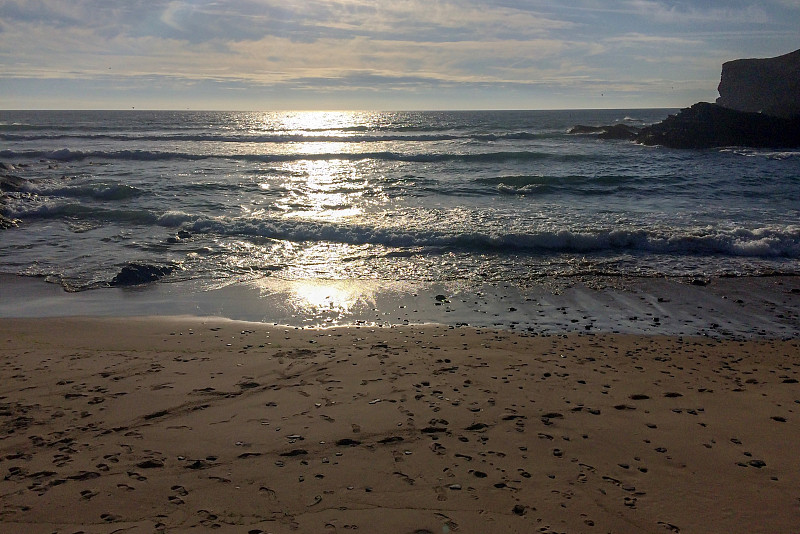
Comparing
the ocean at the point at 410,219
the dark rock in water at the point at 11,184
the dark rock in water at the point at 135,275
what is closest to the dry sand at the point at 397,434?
the dark rock in water at the point at 135,275

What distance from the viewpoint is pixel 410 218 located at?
1555 centimetres

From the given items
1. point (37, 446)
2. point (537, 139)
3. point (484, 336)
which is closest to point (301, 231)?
point (484, 336)

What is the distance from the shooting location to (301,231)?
13.9 m

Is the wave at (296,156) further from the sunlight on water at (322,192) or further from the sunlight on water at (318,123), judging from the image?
the sunlight on water at (318,123)

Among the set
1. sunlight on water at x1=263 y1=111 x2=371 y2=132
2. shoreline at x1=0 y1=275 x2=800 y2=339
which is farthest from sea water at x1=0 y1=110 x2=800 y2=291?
sunlight on water at x1=263 y1=111 x2=371 y2=132

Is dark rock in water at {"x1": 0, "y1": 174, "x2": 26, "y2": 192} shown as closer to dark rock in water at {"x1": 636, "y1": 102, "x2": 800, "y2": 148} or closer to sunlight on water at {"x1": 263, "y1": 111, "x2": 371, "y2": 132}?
dark rock in water at {"x1": 636, "y1": 102, "x2": 800, "y2": 148}

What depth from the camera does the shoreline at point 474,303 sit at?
7.82 metres

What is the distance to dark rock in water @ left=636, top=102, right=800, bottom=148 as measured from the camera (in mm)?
37438

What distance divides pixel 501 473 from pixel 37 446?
3.56m

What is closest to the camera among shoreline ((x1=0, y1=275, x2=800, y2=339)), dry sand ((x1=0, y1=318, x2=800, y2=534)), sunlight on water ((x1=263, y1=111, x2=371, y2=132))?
dry sand ((x1=0, y1=318, x2=800, y2=534))

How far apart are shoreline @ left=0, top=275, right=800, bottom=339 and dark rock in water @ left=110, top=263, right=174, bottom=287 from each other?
24 cm

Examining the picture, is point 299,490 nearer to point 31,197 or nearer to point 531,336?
point 531,336

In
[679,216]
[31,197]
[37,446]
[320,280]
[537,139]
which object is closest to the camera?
[37,446]

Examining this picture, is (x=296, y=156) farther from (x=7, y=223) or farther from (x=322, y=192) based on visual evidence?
(x=7, y=223)
